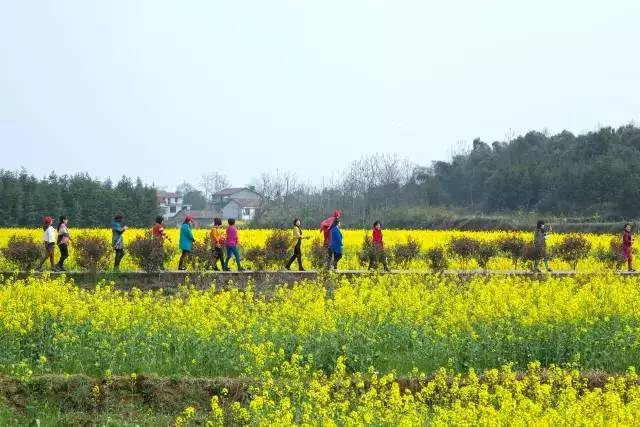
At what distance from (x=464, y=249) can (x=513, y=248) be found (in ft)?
4.97

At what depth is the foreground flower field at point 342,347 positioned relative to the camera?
32.6 ft

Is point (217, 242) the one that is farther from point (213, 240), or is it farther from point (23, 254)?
point (23, 254)

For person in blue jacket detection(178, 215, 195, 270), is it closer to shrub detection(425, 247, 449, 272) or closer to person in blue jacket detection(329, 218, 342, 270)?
person in blue jacket detection(329, 218, 342, 270)

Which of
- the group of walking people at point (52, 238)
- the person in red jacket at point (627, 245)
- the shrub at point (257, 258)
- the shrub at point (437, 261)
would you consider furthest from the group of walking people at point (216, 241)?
the person in red jacket at point (627, 245)

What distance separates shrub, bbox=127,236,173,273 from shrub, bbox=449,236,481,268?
923 centimetres

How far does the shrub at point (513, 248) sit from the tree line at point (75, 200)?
138 ft

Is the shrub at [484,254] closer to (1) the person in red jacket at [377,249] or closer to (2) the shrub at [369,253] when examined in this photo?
(2) the shrub at [369,253]

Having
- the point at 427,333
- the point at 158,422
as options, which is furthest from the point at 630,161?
the point at 158,422

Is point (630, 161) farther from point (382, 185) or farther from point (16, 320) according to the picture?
point (16, 320)

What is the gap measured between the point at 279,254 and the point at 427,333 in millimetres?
11769

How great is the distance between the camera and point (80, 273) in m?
20.9

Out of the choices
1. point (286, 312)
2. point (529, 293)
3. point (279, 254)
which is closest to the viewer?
point (286, 312)

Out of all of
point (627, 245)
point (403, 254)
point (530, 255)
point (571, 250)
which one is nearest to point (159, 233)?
point (403, 254)

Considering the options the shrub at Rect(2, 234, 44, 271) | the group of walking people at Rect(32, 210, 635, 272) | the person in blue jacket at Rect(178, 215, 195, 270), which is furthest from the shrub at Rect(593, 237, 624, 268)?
the shrub at Rect(2, 234, 44, 271)
